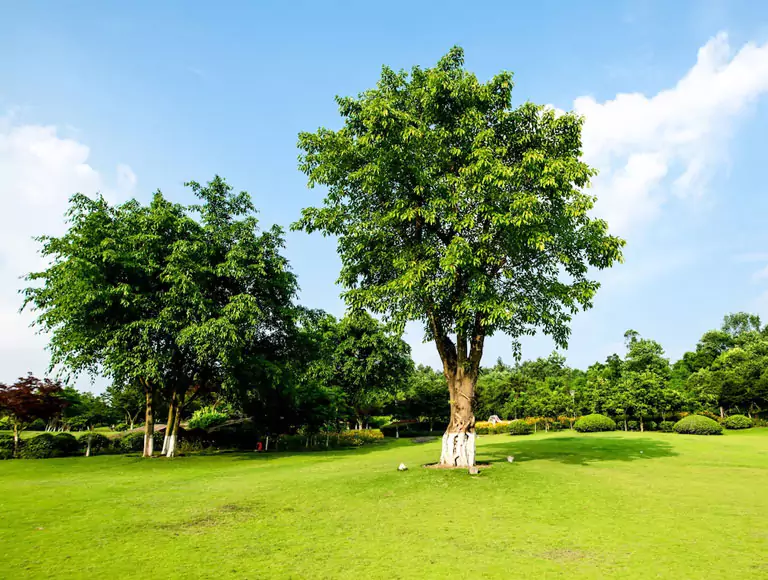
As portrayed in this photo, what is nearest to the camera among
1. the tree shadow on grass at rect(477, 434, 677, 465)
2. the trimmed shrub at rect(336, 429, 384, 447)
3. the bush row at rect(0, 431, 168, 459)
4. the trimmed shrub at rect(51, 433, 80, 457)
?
the tree shadow on grass at rect(477, 434, 677, 465)

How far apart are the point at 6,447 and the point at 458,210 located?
96.0ft

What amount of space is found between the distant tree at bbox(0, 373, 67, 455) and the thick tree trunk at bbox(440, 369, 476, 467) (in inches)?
969

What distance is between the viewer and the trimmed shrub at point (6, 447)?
1053 inches

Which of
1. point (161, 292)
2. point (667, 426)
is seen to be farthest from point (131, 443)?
point (667, 426)

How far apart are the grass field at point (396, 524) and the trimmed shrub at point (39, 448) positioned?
10.5 metres

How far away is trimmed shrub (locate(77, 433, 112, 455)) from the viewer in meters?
30.3

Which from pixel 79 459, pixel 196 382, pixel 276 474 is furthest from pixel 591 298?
pixel 79 459

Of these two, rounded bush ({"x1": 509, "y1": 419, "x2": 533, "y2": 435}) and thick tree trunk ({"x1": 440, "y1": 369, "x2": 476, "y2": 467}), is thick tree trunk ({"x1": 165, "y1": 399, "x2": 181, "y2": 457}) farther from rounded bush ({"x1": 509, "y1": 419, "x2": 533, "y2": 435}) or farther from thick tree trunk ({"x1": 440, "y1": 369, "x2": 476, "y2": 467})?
rounded bush ({"x1": 509, "y1": 419, "x2": 533, "y2": 435})

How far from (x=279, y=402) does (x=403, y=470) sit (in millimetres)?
18492

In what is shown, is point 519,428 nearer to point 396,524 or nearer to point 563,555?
point 396,524

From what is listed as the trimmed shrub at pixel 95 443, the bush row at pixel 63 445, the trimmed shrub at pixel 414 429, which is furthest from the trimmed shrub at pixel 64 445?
the trimmed shrub at pixel 414 429

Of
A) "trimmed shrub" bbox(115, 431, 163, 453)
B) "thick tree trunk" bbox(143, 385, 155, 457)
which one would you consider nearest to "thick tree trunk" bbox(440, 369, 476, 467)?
"thick tree trunk" bbox(143, 385, 155, 457)

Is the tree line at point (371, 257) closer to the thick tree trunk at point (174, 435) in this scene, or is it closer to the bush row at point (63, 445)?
the thick tree trunk at point (174, 435)

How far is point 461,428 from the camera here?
18.3 meters
